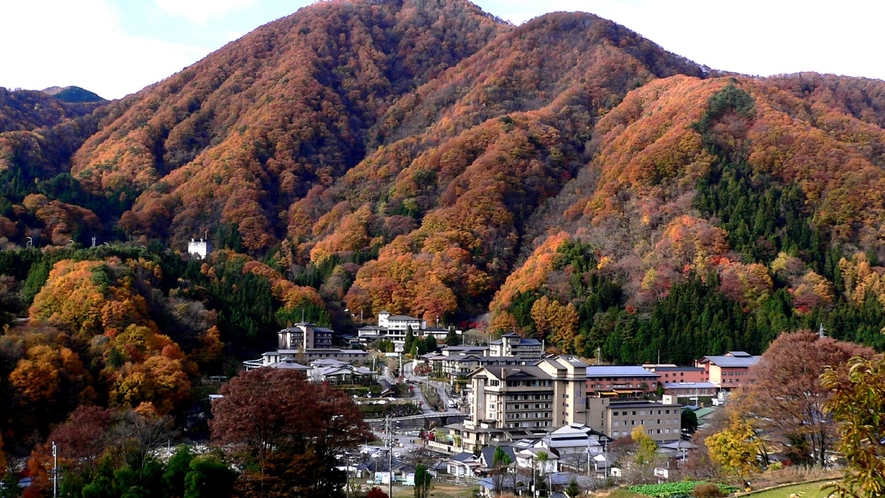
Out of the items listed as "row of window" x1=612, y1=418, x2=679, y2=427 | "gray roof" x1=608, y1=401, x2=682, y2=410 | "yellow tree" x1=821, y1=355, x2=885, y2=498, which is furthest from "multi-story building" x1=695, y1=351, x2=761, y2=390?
"yellow tree" x1=821, y1=355, x2=885, y2=498

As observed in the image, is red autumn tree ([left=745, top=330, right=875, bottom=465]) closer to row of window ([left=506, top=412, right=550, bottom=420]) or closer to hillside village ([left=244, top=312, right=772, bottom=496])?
hillside village ([left=244, top=312, right=772, bottom=496])

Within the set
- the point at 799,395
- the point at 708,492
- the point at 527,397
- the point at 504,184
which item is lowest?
the point at 527,397

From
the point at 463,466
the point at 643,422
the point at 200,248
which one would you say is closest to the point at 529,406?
the point at 643,422

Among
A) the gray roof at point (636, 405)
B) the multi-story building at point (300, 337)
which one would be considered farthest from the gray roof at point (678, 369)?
the multi-story building at point (300, 337)

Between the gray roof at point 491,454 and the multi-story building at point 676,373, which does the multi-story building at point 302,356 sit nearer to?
the gray roof at point 491,454

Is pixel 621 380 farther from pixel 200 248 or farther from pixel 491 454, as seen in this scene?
pixel 200 248

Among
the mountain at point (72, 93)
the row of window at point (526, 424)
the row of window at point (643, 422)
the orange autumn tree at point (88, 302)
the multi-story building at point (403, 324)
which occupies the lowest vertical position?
the row of window at point (526, 424)
